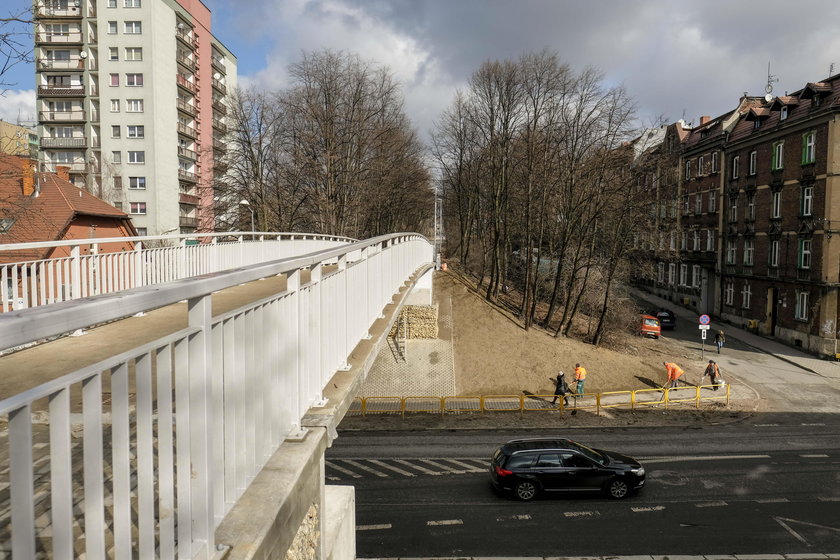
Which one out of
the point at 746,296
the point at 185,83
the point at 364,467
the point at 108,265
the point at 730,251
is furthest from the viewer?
the point at 185,83

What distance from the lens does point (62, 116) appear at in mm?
48531

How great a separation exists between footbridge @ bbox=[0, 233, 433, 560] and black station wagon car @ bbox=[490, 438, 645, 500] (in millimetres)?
8345

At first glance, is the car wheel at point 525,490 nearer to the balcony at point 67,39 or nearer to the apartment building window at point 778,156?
the apartment building window at point 778,156

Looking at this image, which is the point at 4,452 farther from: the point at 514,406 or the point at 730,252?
the point at 730,252

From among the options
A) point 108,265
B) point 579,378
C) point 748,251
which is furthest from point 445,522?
point 748,251

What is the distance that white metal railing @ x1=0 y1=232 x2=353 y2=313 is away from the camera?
23.1 feet

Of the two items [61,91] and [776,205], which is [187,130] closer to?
[61,91]

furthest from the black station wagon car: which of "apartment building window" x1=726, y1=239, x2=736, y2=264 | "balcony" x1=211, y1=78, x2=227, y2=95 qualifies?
"balcony" x1=211, y1=78, x2=227, y2=95

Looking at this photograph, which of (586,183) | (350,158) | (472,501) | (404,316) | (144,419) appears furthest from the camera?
(350,158)

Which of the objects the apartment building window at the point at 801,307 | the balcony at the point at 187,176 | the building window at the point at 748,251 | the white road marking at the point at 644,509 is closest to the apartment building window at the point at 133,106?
the balcony at the point at 187,176

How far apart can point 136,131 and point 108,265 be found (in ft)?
145

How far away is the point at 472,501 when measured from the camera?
13.3 m

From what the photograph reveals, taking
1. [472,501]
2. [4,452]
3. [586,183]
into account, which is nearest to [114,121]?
[586,183]

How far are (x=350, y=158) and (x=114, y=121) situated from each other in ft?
86.9
